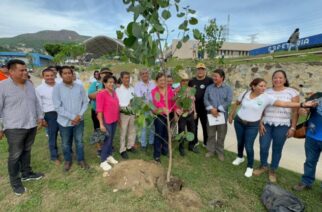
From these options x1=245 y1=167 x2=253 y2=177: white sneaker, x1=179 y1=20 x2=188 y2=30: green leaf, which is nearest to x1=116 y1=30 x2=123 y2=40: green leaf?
x1=179 y1=20 x2=188 y2=30: green leaf

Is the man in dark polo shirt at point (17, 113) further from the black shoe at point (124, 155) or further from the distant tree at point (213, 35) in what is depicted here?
the distant tree at point (213, 35)

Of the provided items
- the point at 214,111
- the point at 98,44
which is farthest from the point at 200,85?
the point at 98,44

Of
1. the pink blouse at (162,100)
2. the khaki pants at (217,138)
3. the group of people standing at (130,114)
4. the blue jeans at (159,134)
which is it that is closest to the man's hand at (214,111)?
the group of people standing at (130,114)

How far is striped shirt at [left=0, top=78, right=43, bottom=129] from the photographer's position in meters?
2.95

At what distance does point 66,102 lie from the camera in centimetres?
349

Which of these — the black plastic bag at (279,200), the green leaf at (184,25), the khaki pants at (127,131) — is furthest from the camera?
the khaki pants at (127,131)

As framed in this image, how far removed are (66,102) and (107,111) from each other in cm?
65

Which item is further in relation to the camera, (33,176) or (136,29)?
(33,176)

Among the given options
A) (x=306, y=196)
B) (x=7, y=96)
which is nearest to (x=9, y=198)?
(x=7, y=96)

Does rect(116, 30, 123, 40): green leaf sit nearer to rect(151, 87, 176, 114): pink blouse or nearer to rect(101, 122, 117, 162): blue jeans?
rect(151, 87, 176, 114): pink blouse

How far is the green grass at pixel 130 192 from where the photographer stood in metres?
2.92

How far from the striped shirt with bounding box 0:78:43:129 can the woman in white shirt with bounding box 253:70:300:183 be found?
344cm

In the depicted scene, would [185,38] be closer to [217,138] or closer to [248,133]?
[248,133]

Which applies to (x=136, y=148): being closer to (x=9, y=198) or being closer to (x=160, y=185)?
(x=160, y=185)
